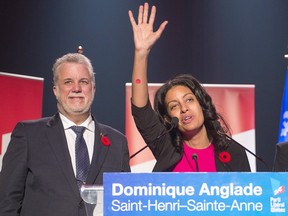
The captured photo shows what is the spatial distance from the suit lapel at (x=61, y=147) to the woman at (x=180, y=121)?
35cm

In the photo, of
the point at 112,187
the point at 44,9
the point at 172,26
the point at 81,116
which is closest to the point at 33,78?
the point at 44,9

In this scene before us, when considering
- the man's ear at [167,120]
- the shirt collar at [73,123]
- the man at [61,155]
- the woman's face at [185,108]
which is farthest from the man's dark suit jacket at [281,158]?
the shirt collar at [73,123]

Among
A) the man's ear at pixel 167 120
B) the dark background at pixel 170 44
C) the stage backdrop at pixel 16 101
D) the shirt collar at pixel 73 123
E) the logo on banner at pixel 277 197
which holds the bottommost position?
the logo on banner at pixel 277 197

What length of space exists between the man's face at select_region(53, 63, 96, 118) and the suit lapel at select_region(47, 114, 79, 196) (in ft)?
0.24

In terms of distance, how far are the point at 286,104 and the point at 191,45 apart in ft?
3.23

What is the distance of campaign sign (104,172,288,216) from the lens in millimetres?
1187

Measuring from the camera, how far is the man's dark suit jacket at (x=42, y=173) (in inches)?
72.7

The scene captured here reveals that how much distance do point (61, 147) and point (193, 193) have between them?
90cm

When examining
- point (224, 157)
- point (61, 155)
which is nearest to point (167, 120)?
point (224, 157)

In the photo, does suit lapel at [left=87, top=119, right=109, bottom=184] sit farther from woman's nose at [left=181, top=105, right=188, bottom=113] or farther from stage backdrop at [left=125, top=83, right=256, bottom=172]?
stage backdrop at [left=125, top=83, right=256, bottom=172]

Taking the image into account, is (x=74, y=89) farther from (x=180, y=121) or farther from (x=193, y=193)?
(x=193, y=193)

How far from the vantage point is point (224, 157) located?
2.11 metres

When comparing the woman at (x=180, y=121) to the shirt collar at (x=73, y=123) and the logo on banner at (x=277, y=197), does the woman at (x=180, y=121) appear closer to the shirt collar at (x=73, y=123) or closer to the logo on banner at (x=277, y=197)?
the shirt collar at (x=73, y=123)

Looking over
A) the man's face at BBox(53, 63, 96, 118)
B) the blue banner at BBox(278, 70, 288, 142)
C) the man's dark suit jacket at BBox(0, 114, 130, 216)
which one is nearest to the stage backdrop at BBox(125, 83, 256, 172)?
the blue banner at BBox(278, 70, 288, 142)
